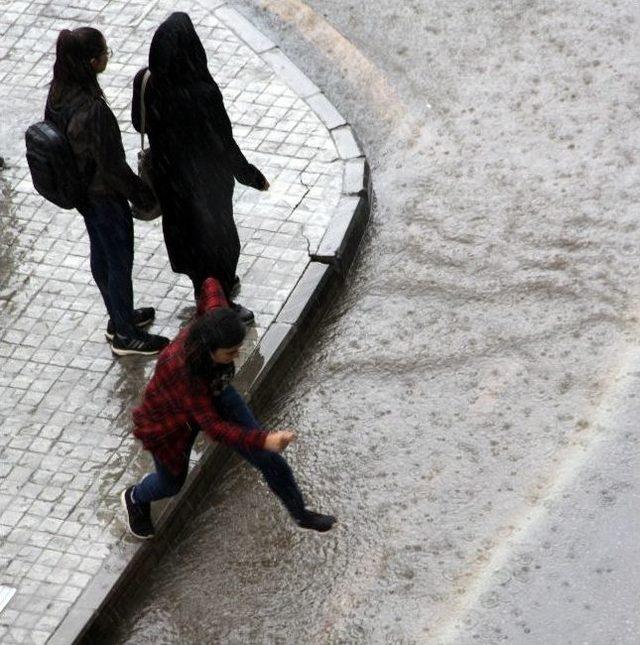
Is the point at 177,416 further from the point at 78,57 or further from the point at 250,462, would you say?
the point at 78,57

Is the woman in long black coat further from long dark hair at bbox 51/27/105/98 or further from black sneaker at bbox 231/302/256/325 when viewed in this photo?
long dark hair at bbox 51/27/105/98

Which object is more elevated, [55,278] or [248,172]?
[248,172]

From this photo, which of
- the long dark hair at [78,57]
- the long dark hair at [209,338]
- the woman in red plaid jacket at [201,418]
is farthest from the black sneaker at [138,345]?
the long dark hair at [209,338]

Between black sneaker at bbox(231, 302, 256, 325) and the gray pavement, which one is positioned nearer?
the gray pavement

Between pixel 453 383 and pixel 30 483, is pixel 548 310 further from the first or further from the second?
pixel 30 483

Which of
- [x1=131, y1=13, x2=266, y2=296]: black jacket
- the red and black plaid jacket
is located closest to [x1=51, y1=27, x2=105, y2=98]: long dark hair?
[x1=131, y1=13, x2=266, y2=296]: black jacket

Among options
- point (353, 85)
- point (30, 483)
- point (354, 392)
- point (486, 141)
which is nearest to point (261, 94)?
point (353, 85)

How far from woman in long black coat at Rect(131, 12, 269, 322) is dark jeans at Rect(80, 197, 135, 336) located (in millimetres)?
272

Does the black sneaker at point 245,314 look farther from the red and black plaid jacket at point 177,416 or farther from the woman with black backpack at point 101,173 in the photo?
the red and black plaid jacket at point 177,416

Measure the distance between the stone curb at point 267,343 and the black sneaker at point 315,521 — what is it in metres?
0.72

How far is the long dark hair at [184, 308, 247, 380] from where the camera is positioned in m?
6.30

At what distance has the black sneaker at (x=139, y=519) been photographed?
723cm

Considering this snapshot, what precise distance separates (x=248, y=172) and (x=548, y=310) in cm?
200

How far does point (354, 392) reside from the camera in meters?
8.22
